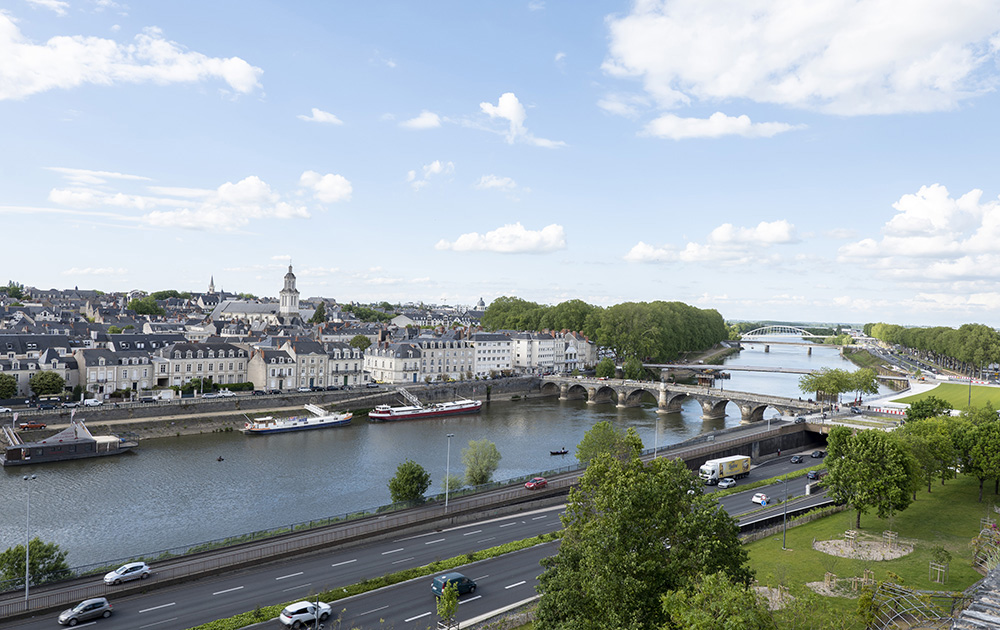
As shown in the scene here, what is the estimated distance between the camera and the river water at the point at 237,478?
1367 inches

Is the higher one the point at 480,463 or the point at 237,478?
the point at 480,463

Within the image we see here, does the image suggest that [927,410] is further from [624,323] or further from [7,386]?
[7,386]

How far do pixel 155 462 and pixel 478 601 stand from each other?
3661 cm

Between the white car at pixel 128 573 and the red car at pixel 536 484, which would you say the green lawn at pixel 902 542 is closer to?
the red car at pixel 536 484

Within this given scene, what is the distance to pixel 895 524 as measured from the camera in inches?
1273

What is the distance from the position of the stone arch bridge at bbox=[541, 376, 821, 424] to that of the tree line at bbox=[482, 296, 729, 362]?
1833cm

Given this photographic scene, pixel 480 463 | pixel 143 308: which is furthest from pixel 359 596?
pixel 143 308

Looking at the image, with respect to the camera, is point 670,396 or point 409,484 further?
point 670,396

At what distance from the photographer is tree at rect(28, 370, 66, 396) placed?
193ft

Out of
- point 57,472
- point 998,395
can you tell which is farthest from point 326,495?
point 998,395

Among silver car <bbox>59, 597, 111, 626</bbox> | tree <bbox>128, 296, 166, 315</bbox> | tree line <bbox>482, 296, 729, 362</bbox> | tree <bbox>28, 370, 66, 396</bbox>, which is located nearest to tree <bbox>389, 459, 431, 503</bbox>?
silver car <bbox>59, 597, 111, 626</bbox>

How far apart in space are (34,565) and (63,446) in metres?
28.9

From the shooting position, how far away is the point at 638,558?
17672mm

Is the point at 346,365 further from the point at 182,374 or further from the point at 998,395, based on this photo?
the point at 998,395
